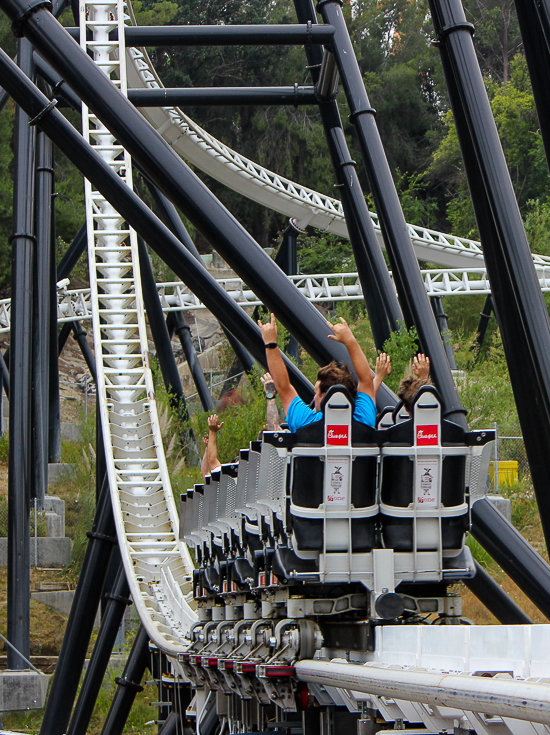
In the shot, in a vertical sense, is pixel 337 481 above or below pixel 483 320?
below

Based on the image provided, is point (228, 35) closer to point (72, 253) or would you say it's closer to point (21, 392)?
point (21, 392)

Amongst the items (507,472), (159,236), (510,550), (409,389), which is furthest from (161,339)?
(409,389)

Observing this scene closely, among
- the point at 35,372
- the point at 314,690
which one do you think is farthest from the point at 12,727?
the point at 314,690

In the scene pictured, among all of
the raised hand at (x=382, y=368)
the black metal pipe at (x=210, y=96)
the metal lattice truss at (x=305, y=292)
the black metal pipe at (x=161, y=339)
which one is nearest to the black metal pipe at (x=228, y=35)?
the black metal pipe at (x=210, y=96)

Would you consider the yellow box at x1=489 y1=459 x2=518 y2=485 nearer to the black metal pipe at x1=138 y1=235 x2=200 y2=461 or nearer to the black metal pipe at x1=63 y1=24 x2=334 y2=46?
the black metal pipe at x1=138 y1=235 x2=200 y2=461

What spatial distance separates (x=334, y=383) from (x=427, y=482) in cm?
47

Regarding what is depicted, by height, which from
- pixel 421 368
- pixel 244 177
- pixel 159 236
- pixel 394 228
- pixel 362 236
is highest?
pixel 244 177

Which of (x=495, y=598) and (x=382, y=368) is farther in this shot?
(x=495, y=598)

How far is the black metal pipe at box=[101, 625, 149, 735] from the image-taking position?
794 centimetres

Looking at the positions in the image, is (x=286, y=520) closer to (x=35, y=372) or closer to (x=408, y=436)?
(x=408, y=436)

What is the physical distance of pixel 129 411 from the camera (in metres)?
9.10

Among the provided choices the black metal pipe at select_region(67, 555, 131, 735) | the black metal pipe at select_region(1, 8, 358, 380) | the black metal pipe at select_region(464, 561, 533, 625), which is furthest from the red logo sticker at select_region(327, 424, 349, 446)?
the black metal pipe at select_region(67, 555, 131, 735)

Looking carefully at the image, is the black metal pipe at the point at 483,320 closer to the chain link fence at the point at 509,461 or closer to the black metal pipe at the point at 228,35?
the chain link fence at the point at 509,461

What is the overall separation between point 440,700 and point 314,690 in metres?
1.21
